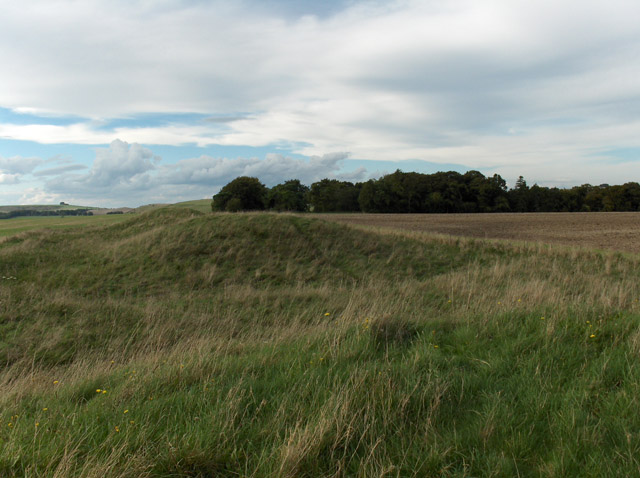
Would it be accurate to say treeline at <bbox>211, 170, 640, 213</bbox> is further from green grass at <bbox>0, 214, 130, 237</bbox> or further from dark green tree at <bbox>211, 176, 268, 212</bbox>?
green grass at <bbox>0, 214, 130, 237</bbox>

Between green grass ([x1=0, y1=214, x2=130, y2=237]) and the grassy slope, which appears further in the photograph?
green grass ([x1=0, y1=214, x2=130, y2=237])

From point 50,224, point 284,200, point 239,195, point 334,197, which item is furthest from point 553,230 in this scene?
point 50,224

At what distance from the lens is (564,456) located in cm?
289

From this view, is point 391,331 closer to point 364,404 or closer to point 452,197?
point 364,404

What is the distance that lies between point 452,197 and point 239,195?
151ft

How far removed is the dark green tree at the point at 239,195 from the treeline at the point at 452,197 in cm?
774

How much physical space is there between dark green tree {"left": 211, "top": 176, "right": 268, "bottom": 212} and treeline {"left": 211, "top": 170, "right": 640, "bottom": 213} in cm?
774

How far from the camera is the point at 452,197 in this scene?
8719 cm

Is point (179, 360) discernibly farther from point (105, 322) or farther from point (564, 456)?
point (105, 322)

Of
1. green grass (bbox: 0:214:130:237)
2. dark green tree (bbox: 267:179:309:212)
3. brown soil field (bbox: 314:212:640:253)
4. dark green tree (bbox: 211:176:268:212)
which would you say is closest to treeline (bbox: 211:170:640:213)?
dark green tree (bbox: 267:179:309:212)

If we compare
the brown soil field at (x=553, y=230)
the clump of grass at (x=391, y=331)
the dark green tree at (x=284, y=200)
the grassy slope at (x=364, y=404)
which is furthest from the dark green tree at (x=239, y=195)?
the clump of grass at (x=391, y=331)

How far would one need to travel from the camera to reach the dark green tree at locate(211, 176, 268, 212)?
68.2 metres

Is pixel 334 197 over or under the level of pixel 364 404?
over

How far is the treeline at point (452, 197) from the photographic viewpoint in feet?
283
